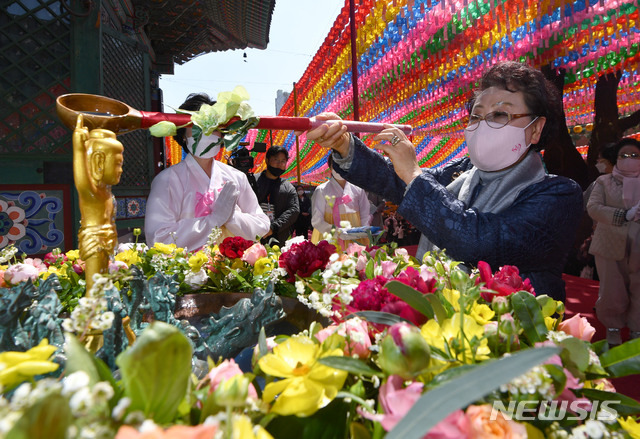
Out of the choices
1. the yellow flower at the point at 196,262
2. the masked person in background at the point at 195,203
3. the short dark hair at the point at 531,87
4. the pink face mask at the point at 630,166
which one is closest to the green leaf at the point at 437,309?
the yellow flower at the point at 196,262

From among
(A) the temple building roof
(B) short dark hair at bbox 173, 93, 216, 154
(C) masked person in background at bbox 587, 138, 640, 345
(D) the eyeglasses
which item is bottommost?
(C) masked person in background at bbox 587, 138, 640, 345

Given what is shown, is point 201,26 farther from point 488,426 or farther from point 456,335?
point 488,426

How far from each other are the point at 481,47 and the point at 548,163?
350cm

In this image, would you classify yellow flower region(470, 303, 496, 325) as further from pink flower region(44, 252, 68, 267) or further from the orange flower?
pink flower region(44, 252, 68, 267)

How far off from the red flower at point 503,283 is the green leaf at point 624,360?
16 centimetres

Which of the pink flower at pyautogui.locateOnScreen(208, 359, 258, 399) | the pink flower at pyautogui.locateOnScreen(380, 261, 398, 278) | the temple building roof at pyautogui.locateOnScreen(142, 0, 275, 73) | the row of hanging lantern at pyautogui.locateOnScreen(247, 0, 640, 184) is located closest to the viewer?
the pink flower at pyautogui.locateOnScreen(208, 359, 258, 399)

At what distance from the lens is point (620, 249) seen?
3.04 metres

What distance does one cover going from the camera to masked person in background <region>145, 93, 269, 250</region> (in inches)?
73.0

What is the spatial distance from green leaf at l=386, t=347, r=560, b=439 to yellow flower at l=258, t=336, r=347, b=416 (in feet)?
0.38

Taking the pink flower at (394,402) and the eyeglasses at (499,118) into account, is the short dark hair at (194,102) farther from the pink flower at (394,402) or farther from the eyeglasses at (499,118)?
the pink flower at (394,402)

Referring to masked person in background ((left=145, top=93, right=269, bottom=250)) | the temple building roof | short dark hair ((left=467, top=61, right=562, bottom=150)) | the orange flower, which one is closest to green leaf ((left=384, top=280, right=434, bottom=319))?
the orange flower

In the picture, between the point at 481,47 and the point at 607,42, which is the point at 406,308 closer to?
the point at 481,47

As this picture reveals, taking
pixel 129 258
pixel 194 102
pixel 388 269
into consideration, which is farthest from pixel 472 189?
pixel 194 102

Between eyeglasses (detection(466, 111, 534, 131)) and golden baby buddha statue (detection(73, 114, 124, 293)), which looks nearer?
golden baby buddha statue (detection(73, 114, 124, 293))
